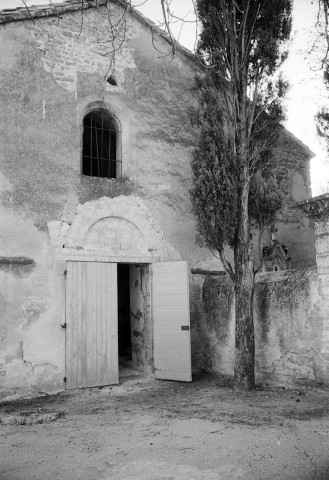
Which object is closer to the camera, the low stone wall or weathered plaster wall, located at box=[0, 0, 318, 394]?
the low stone wall

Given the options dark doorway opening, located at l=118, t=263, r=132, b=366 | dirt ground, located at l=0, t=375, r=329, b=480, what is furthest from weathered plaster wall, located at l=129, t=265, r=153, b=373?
dark doorway opening, located at l=118, t=263, r=132, b=366

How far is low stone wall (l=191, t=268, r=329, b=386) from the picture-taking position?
21.4ft

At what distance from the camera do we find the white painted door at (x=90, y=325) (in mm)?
7648

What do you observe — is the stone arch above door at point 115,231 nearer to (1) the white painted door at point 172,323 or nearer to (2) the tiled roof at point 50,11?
(1) the white painted door at point 172,323

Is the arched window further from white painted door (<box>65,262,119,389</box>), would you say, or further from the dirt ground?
the dirt ground

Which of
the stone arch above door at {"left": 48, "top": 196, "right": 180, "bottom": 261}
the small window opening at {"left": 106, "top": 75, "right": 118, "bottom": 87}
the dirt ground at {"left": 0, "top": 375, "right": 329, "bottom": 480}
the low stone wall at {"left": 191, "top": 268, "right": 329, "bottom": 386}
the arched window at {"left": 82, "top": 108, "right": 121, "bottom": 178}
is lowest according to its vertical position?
the dirt ground at {"left": 0, "top": 375, "right": 329, "bottom": 480}

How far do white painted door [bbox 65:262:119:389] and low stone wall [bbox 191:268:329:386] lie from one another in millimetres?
2032

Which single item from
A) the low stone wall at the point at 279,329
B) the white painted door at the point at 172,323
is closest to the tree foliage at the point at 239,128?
the low stone wall at the point at 279,329

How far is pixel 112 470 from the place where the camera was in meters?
4.01

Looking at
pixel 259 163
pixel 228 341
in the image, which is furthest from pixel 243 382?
pixel 259 163

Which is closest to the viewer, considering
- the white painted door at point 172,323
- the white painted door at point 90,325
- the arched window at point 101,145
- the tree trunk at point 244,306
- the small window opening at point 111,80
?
the tree trunk at point 244,306

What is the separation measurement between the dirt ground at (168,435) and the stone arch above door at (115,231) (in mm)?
2730

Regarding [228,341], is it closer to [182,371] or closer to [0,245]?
[182,371]

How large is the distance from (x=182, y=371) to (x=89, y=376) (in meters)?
1.80
